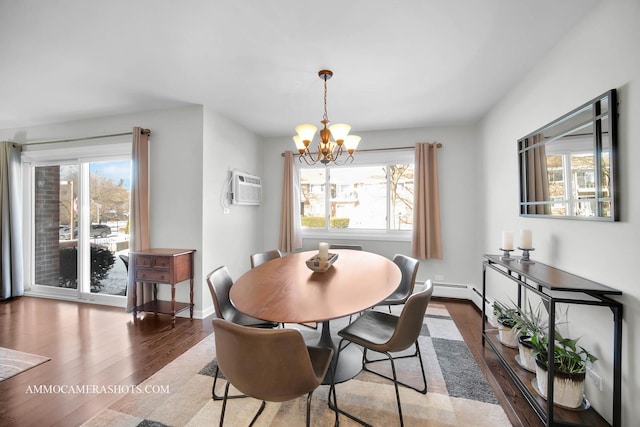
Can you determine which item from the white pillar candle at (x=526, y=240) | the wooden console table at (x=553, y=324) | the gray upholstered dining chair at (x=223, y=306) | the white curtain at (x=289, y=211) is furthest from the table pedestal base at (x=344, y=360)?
the white curtain at (x=289, y=211)

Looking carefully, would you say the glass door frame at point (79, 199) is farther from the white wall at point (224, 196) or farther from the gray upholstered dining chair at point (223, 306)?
the gray upholstered dining chair at point (223, 306)

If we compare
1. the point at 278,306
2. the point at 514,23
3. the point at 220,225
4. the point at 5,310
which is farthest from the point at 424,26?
the point at 5,310

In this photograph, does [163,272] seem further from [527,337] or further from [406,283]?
[527,337]

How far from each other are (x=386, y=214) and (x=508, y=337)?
7.28ft

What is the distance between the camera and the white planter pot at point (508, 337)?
2242 millimetres

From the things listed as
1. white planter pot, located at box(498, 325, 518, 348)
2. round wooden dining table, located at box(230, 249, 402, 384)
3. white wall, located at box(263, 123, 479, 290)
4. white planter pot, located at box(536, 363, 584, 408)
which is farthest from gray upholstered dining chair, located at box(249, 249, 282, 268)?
white planter pot, located at box(536, 363, 584, 408)

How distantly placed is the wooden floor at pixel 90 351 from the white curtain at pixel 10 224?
1.08 ft

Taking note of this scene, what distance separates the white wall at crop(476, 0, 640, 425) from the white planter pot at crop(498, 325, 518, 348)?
0.55 m

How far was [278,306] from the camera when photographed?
1.35 m

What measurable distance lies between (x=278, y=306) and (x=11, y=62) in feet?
10.0

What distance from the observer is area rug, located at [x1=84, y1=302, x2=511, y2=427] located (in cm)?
158

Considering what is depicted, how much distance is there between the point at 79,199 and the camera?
3734mm

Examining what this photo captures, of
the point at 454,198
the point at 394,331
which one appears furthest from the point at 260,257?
the point at 454,198

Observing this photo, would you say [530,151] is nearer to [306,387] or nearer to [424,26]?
[424,26]
